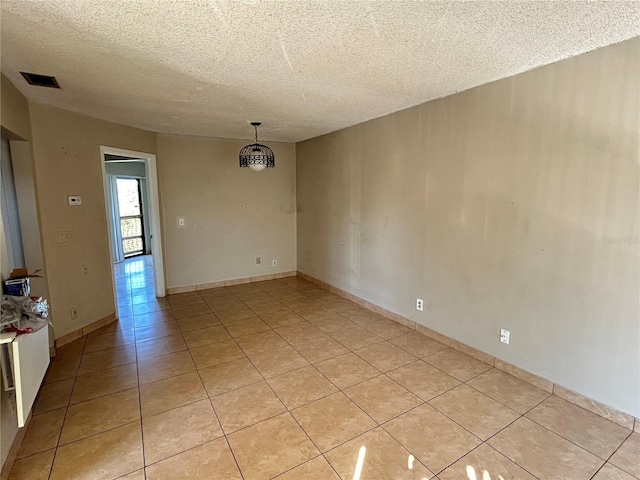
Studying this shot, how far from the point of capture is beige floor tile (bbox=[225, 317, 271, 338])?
136 inches

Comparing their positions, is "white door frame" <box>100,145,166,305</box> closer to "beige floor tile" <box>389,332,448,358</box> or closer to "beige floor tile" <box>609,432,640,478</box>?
"beige floor tile" <box>389,332,448,358</box>

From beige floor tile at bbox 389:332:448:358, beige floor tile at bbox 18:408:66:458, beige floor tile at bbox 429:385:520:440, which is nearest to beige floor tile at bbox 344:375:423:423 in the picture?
beige floor tile at bbox 429:385:520:440

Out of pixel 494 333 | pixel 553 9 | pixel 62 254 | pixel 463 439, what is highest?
pixel 553 9

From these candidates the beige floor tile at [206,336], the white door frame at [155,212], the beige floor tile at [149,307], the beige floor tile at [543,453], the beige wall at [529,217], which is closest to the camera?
the beige floor tile at [543,453]

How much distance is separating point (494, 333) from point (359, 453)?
158cm

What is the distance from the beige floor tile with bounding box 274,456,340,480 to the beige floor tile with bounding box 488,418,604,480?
98cm

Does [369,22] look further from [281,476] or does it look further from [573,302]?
[281,476]

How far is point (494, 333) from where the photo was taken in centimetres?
271

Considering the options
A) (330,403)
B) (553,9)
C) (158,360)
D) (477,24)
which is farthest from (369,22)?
(158,360)

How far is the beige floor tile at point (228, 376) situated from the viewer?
8.14 feet

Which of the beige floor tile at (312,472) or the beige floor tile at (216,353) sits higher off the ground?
the beige floor tile at (216,353)

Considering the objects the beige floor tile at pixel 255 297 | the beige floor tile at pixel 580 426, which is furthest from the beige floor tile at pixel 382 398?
the beige floor tile at pixel 255 297

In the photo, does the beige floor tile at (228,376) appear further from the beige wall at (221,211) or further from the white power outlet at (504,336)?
the beige wall at (221,211)

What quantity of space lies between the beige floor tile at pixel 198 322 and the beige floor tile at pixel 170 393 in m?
1.00
